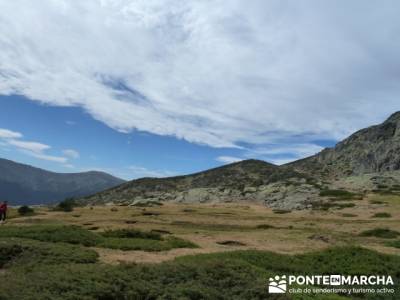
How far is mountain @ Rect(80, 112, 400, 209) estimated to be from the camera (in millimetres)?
96000

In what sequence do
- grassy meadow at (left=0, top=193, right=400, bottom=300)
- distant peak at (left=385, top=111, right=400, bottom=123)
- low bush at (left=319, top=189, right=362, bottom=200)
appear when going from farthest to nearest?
1. distant peak at (left=385, top=111, right=400, bottom=123)
2. low bush at (left=319, top=189, right=362, bottom=200)
3. grassy meadow at (left=0, top=193, right=400, bottom=300)

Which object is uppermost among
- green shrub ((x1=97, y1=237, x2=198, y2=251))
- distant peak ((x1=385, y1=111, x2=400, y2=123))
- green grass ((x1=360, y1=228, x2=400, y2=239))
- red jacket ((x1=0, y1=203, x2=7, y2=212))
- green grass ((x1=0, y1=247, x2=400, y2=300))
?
distant peak ((x1=385, y1=111, x2=400, y2=123))

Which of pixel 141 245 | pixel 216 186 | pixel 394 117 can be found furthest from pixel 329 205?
pixel 394 117

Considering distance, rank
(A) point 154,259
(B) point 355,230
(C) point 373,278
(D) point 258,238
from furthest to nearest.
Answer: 1. (B) point 355,230
2. (D) point 258,238
3. (A) point 154,259
4. (C) point 373,278

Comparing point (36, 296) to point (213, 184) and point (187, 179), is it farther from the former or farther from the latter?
point (187, 179)

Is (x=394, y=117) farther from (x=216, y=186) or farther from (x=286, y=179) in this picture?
(x=216, y=186)

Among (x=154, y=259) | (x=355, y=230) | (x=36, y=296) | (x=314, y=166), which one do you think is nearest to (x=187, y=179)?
(x=314, y=166)

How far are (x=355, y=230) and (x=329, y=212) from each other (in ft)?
76.9

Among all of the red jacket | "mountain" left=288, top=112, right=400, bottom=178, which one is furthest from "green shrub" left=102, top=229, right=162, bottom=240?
"mountain" left=288, top=112, right=400, bottom=178

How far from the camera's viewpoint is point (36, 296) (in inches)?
408

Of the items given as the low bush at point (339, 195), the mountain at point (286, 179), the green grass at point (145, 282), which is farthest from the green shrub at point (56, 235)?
the low bush at point (339, 195)

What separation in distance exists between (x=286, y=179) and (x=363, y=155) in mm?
54702

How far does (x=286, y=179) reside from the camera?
12131 centimetres

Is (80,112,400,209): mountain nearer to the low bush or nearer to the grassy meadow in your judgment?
the low bush
